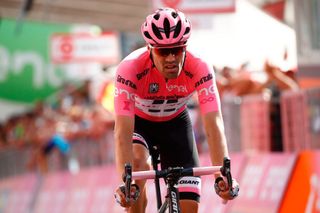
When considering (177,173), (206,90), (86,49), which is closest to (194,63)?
(206,90)

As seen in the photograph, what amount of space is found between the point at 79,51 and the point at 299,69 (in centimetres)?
1088

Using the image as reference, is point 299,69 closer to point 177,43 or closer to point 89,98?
A: point 177,43

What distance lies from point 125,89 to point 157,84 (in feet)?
0.98

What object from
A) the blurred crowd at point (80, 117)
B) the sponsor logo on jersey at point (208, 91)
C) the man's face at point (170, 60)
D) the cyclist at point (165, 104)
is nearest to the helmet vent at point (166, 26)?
the cyclist at point (165, 104)

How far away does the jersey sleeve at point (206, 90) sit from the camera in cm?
663

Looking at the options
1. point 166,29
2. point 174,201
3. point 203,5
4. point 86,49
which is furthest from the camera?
point 86,49

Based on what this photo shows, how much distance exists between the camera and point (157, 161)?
7.19 m

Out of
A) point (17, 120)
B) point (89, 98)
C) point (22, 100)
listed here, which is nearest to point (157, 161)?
point (89, 98)

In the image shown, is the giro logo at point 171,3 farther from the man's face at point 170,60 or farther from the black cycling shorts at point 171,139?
the man's face at point 170,60

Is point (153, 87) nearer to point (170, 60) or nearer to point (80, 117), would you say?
point (170, 60)

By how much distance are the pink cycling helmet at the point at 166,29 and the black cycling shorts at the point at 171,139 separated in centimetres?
100

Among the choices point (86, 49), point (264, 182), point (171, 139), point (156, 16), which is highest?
point (86, 49)

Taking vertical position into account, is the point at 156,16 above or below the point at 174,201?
above

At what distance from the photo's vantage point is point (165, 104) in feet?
23.2
